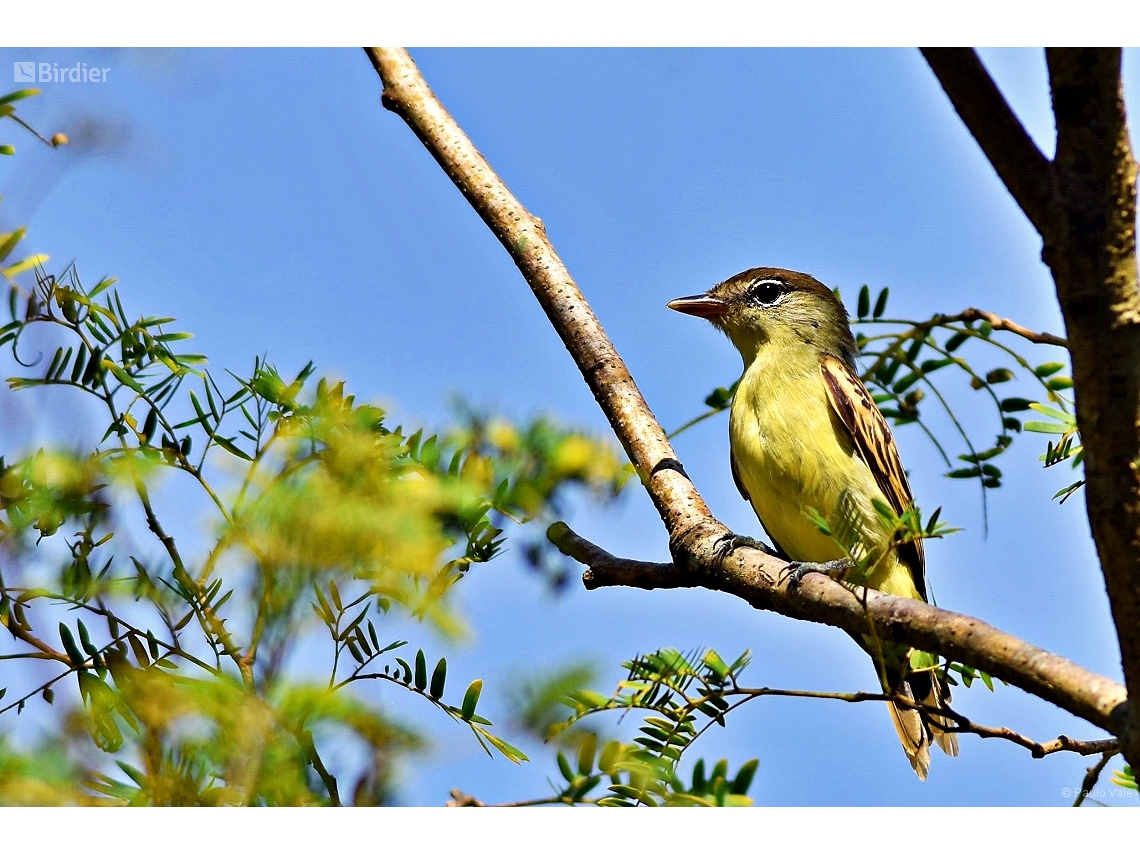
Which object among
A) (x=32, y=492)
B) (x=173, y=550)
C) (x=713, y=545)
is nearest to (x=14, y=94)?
(x=32, y=492)

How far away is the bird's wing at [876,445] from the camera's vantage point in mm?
4785

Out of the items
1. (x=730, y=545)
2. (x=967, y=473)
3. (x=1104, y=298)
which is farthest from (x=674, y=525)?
(x=1104, y=298)

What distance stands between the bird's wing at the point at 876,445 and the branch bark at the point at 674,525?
1285 mm

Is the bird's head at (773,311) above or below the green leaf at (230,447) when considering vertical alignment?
above

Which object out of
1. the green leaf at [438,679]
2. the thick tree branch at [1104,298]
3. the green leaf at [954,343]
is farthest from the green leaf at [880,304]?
the green leaf at [438,679]

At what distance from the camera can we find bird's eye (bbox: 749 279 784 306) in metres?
5.81

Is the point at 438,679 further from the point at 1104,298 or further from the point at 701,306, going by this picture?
the point at 701,306

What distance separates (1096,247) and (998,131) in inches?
10.9

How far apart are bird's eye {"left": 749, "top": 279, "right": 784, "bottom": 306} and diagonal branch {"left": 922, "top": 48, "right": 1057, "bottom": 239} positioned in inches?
152

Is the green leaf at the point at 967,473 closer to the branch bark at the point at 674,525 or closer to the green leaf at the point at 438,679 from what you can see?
the branch bark at the point at 674,525

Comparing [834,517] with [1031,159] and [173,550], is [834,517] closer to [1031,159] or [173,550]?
[1031,159]

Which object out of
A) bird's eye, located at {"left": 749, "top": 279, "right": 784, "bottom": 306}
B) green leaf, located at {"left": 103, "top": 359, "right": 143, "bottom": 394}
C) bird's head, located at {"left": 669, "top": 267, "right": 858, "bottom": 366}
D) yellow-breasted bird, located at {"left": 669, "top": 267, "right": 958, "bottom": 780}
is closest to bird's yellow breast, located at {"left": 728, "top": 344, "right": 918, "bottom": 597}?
yellow-breasted bird, located at {"left": 669, "top": 267, "right": 958, "bottom": 780}

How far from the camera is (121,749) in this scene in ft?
5.28

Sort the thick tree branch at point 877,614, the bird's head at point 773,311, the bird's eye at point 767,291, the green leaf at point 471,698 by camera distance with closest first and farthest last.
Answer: the thick tree branch at point 877,614, the green leaf at point 471,698, the bird's head at point 773,311, the bird's eye at point 767,291
